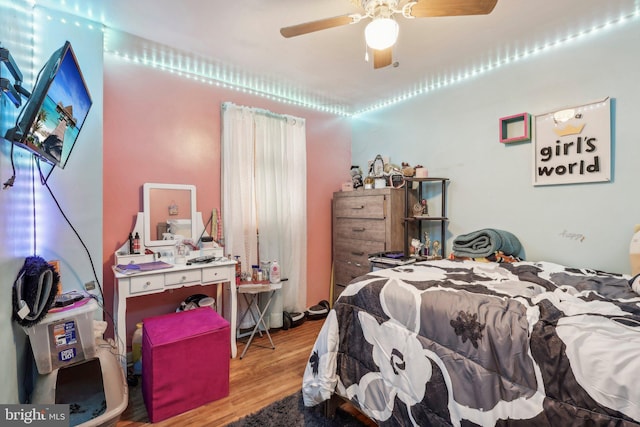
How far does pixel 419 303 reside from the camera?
1474 millimetres

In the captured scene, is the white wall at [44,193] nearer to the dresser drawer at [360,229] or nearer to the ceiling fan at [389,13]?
the ceiling fan at [389,13]

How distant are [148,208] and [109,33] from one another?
1290 mm

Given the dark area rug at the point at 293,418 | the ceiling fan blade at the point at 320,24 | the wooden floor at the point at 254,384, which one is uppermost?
the ceiling fan blade at the point at 320,24

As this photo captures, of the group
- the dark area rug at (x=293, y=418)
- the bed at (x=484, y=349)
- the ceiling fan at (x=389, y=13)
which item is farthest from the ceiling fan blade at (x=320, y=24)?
the dark area rug at (x=293, y=418)

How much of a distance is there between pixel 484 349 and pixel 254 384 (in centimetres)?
162

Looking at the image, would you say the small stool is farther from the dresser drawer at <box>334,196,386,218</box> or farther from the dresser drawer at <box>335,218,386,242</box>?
the dresser drawer at <box>334,196,386,218</box>

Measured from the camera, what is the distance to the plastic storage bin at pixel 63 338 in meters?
1.43

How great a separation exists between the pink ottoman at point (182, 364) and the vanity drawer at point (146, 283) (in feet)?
0.73

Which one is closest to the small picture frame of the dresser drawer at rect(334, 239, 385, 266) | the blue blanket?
the blue blanket

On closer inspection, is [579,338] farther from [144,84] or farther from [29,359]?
[144,84]

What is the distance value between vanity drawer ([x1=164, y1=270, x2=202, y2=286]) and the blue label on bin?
74 cm

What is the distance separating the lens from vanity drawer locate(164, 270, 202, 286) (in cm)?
225

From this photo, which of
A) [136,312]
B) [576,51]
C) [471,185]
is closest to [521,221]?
[471,185]

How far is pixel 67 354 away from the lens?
59.4 inches
